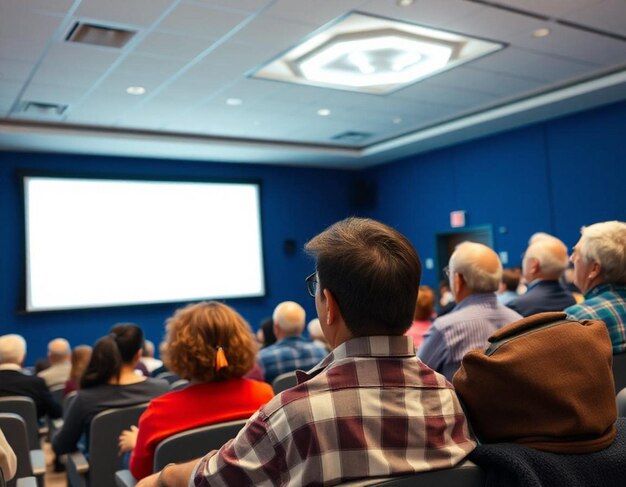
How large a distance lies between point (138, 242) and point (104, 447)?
6652 millimetres

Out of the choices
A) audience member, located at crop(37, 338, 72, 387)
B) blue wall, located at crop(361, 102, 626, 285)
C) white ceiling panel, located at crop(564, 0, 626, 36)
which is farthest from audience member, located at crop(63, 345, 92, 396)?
blue wall, located at crop(361, 102, 626, 285)

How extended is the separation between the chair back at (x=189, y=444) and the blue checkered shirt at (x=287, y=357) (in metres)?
1.87

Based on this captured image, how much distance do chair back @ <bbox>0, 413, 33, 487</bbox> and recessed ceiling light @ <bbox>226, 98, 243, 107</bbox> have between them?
5062mm

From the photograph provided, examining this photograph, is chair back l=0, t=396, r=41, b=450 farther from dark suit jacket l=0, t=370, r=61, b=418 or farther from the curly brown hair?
the curly brown hair

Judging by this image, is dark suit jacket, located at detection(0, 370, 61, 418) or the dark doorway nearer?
dark suit jacket, located at detection(0, 370, 61, 418)

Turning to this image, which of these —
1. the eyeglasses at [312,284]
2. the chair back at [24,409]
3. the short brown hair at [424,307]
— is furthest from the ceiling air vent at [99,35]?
the eyeglasses at [312,284]

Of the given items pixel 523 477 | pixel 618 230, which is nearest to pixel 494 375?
pixel 523 477

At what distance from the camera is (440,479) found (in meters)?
1.20

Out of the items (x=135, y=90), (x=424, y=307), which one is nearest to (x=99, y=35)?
(x=135, y=90)

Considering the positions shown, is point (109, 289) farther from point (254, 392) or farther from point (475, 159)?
point (254, 392)

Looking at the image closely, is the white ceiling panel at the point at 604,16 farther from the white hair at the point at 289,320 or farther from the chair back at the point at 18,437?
the chair back at the point at 18,437

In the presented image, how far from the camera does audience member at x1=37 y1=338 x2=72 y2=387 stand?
209 inches

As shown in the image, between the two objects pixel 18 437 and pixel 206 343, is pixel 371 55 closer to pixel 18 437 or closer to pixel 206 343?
pixel 206 343

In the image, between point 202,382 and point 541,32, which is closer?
point 202,382
